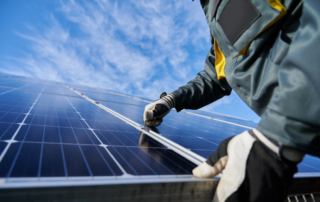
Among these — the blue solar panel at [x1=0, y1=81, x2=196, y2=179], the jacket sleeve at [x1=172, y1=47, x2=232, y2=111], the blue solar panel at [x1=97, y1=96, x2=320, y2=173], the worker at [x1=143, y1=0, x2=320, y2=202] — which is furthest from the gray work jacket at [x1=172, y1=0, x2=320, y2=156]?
the blue solar panel at [x1=97, y1=96, x2=320, y2=173]

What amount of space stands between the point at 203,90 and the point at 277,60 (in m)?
1.45

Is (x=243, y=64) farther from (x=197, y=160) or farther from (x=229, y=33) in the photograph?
(x=197, y=160)

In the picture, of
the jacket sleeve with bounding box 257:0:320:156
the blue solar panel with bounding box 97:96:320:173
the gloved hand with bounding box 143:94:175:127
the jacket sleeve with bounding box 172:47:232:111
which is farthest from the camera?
the jacket sleeve with bounding box 172:47:232:111

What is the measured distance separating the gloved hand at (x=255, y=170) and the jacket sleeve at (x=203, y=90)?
5.02ft

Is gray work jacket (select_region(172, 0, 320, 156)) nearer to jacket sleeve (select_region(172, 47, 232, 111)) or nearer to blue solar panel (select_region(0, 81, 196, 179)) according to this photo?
jacket sleeve (select_region(172, 47, 232, 111))

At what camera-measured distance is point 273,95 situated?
48.5 inches

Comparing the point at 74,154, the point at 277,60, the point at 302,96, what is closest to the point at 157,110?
the point at 74,154

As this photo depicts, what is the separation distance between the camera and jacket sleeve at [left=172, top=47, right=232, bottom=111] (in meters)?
2.67

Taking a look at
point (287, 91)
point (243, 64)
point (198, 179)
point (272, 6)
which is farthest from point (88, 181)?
point (272, 6)

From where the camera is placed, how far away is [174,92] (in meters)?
2.68

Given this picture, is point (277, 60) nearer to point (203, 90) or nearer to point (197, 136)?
point (203, 90)

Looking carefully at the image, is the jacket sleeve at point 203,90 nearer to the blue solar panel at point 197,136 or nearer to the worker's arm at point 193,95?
the worker's arm at point 193,95

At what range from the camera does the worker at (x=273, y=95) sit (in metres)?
0.93

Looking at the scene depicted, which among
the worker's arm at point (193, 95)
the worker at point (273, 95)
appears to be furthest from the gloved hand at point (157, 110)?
the worker at point (273, 95)
